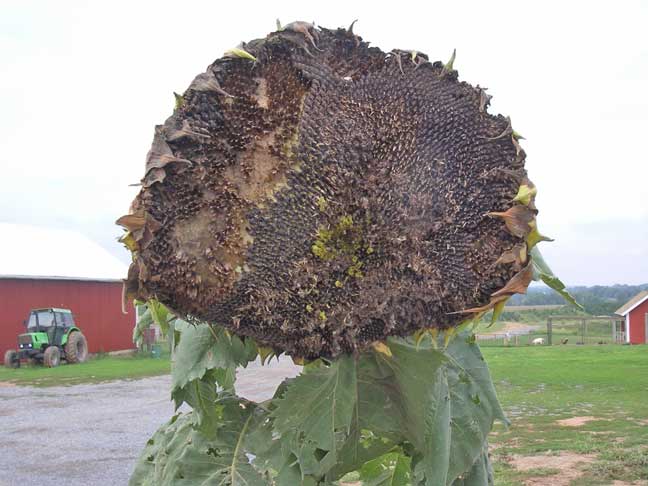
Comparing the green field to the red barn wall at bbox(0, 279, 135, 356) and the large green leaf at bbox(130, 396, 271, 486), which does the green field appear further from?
the red barn wall at bbox(0, 279, 135, 356)

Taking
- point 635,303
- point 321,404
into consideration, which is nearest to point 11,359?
point 321,404

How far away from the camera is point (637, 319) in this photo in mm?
46656

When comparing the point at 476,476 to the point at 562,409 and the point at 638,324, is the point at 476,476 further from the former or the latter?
the point at 638,324

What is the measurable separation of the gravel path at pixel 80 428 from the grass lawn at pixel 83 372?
155cm

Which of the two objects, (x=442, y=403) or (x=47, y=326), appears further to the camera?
(x=47, y=326)

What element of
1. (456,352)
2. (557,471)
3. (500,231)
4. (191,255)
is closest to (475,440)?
(456,352)

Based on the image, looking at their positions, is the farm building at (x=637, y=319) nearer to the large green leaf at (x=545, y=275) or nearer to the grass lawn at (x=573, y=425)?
the grass lawn at (x=573, y=425)

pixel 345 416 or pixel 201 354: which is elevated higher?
pixel 201 354

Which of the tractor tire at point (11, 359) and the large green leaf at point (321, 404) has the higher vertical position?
the large green leaf at point (321, 404)

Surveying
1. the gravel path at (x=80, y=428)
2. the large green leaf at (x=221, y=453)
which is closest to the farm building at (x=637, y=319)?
the gravel path at (x=80, y=428)

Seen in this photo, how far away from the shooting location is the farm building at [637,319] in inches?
1804

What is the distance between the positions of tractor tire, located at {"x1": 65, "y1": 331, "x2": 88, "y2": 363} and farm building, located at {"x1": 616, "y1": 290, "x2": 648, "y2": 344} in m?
30.9

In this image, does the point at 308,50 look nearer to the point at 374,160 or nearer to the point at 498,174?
the point at 374,160

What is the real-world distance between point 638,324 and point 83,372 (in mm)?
32462
